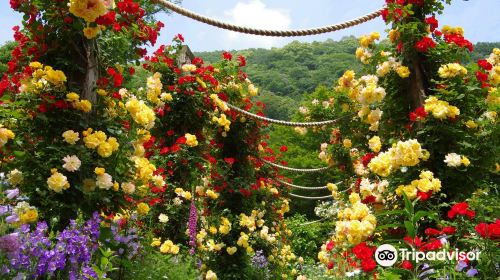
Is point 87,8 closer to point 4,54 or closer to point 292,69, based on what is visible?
point 4,54

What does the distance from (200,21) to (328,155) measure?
3.46 m

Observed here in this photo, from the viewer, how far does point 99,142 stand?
241cm

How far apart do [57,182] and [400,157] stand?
2.08 m

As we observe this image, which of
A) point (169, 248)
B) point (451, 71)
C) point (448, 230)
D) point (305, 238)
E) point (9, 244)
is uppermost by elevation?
point (305, 238)

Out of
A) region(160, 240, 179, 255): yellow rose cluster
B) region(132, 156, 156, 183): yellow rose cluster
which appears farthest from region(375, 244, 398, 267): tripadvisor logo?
region(160, 240, 179, 255): yellow rose cluster

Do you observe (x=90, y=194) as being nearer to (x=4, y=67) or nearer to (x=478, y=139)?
(x=478, y=139)

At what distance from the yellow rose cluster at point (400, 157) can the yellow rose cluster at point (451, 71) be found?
0.57 meters

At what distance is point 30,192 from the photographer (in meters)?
2.31

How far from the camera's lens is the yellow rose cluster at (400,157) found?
285cm

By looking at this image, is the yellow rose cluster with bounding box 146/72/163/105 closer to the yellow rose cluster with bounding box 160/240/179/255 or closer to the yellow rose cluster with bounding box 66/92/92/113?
the yellow rose cluster with bounding box 66/92/92/113

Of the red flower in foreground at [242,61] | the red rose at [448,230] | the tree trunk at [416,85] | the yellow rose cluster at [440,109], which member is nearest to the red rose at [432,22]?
the tree trunk at [416,85]

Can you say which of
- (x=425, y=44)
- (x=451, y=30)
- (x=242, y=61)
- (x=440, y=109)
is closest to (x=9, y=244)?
(x=440, y=109)

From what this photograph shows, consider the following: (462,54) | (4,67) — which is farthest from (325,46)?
(462,54)

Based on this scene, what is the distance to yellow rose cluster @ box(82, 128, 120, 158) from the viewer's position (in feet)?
7.84
